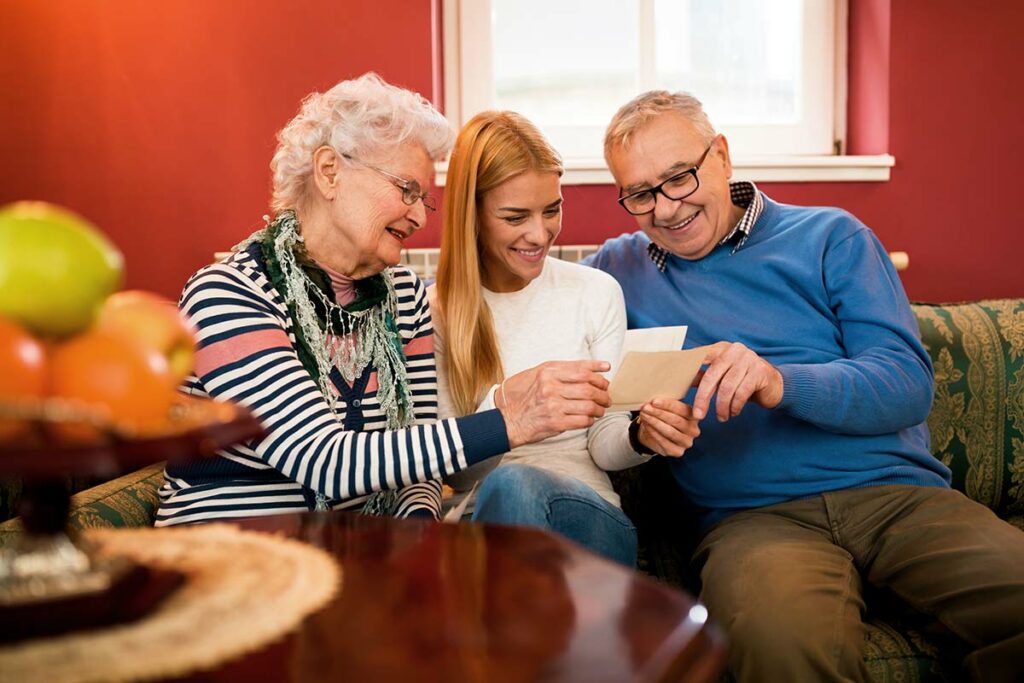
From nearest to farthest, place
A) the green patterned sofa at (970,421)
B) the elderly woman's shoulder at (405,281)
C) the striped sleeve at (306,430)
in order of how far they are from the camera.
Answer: the striped sleeve at (306,430), the elderly woman's shoulder at (405,281), the green patterned sofa at (970,421)

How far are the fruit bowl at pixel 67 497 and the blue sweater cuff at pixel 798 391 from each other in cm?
119

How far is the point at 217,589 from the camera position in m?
0.88

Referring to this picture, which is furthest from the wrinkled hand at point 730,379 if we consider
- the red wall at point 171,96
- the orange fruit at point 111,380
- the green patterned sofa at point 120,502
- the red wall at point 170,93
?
the red wall at point 170,93

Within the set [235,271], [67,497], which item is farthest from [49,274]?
[235,271]

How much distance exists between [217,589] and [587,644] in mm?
326

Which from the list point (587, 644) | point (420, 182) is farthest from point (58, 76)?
point (587, 644)

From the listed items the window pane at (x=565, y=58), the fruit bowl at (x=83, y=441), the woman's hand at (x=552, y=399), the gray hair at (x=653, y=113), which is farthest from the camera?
the window pane at (x=565, y=58)

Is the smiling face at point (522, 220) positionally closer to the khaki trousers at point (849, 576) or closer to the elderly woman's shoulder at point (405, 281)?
the elderly woman's shoulder at point (405, 281)

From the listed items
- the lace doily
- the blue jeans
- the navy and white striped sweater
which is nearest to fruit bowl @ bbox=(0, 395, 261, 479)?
the lace doily

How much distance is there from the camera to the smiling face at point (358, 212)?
1.75m

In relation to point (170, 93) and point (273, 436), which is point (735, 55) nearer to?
point (170, 93)

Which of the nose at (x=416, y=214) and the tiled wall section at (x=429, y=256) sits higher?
the nose at (x=416, y=214)

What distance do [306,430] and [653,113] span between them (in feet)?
3.59

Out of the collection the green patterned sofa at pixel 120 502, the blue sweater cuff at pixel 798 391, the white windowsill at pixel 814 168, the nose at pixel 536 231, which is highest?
the white windowsill at pixel 814 168
